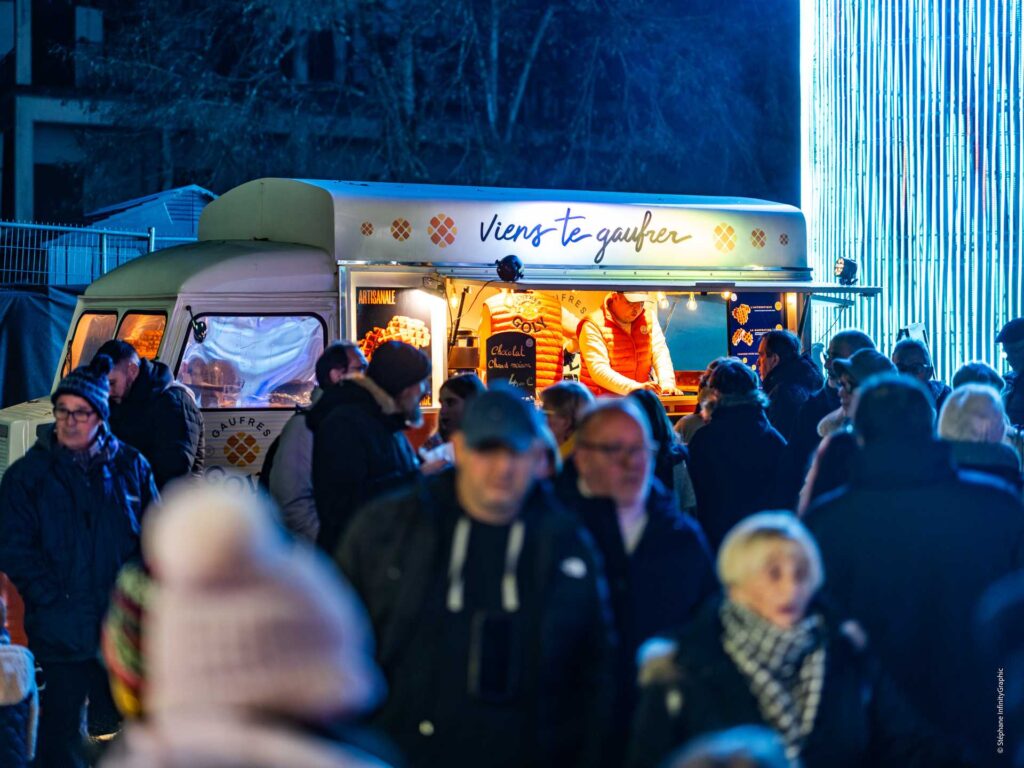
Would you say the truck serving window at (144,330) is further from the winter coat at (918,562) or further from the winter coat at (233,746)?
the winter coat at (233,746)

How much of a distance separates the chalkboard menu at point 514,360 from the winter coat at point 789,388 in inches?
109

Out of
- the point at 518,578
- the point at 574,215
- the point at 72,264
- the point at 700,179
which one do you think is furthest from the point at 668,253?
the point at 700,179

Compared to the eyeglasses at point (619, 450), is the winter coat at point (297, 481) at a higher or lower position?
lower

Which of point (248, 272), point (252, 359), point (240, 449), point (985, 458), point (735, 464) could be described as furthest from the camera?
point (248, 272)

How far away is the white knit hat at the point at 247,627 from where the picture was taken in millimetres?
2445

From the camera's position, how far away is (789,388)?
30.6 feet

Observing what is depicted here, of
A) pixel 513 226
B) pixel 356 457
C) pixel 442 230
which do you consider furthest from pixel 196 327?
pixel 356 457

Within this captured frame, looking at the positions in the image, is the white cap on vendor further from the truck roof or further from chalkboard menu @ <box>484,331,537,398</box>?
the truck roof

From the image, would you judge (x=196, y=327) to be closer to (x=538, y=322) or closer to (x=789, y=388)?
(x=538, y=322)

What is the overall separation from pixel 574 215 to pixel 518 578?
8.52m

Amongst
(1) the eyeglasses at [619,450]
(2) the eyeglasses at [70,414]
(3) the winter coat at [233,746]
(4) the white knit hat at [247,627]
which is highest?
(2) the eyeglasses at [70,414]

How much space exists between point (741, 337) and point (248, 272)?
447 cm

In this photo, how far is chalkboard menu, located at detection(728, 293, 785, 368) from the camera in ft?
43.5

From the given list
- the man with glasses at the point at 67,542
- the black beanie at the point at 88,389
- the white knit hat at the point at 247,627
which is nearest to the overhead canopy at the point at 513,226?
the black beanie at the point at 88,389
